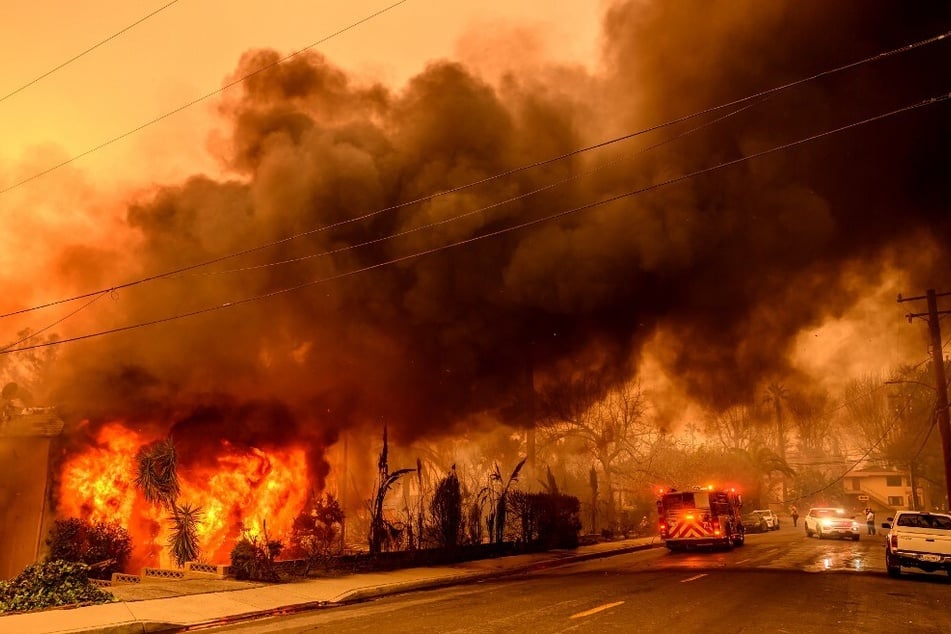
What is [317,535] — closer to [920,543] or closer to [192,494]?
[192,494]

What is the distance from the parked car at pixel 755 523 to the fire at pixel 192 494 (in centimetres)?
2727

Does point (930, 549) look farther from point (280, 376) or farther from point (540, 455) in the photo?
point (540, 455)

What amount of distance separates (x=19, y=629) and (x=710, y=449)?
42862mm

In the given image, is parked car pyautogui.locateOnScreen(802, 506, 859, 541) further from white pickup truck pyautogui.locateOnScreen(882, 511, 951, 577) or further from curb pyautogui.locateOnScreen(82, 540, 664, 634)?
white pickup truck pyautogui.locateOnScreen(882, 511, 951, 577)

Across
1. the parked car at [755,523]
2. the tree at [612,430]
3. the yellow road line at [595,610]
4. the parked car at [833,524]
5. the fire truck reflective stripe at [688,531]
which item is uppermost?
the tree at [612,430]

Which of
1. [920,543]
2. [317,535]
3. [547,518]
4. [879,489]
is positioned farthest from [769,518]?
[879,489]

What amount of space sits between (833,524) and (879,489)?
50.6 metres

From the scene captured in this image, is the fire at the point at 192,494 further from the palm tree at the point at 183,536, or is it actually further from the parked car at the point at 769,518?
the parked car at the point at 769,518

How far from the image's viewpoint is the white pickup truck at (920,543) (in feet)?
45.0

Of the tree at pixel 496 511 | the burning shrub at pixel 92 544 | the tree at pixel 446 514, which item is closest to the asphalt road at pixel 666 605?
the tree at pixel 446 514

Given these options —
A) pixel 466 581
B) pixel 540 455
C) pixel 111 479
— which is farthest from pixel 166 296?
pixel 540 455

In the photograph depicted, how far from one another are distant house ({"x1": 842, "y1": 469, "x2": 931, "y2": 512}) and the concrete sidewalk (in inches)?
2605

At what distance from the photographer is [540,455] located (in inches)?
1559

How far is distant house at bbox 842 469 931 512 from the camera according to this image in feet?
227
